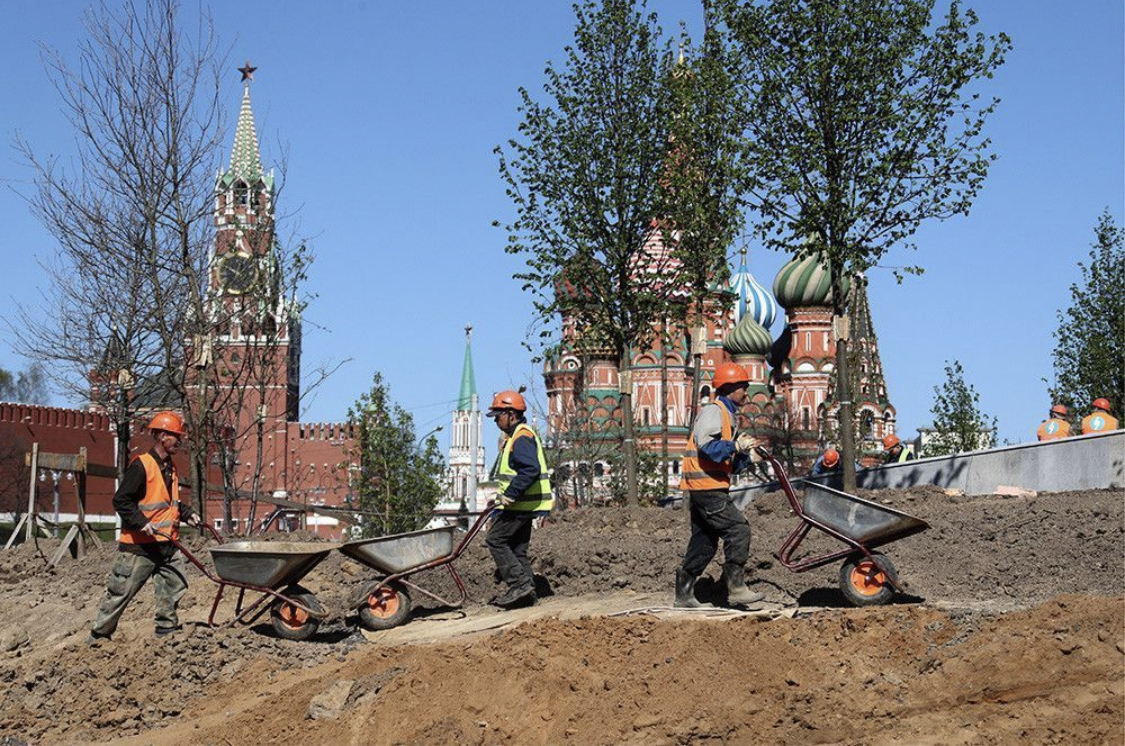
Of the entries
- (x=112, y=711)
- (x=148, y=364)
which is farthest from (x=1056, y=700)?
(x=148, y=364)

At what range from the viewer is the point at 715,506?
9.82 meters

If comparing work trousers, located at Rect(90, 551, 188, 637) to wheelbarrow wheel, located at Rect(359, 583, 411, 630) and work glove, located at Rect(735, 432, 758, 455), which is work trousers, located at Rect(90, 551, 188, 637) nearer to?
wheelbarrow wheel, located at Rect(359, 583, 411, 630)

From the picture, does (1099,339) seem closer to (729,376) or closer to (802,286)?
(729,376)

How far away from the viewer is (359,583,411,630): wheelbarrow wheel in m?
11.3

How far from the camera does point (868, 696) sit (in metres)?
7.90

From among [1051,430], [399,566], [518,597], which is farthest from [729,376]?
[1051,430]

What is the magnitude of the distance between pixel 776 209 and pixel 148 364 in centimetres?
909

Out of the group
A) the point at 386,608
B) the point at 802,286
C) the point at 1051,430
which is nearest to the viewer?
the point at 386,608

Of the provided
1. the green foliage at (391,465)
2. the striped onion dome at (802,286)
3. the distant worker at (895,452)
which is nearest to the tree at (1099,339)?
the distant worker at (895,452)

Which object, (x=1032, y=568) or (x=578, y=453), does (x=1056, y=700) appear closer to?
(x=1032, y=568)

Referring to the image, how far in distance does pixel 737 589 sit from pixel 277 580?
3.41 metres

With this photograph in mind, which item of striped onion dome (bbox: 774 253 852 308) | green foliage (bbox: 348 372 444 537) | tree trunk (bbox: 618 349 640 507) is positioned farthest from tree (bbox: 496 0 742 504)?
striped onion dome (bbox: 774 253 852 308)

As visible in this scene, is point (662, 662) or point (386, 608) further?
point (386, 608)

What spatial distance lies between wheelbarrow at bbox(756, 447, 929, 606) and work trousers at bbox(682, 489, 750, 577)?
1.31ft
